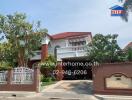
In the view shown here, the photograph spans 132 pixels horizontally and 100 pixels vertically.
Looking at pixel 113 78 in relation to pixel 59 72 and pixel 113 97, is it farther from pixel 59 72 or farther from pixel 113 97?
pixel 59 72

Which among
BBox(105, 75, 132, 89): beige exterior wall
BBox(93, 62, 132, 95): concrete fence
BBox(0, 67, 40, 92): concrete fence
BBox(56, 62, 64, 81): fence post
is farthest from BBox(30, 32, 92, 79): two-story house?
BBox(105, 75, 132, 89): beige exterior wall

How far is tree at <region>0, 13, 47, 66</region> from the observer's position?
1198 inches

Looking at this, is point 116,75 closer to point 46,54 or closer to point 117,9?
point 117,9

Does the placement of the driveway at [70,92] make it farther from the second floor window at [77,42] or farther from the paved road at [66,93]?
the second floor window at [77,42]

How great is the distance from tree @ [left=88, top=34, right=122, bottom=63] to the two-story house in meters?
5.18

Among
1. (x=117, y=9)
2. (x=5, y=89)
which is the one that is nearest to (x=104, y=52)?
(x=117, y=9)

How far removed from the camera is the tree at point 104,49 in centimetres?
2617

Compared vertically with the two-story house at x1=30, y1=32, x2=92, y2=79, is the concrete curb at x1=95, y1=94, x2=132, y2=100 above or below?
below

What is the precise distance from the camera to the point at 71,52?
33625mm

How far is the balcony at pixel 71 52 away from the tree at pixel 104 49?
15.6ft

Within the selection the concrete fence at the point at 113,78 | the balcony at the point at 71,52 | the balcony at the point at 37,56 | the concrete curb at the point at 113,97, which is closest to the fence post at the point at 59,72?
the balcony at the point at 71,52

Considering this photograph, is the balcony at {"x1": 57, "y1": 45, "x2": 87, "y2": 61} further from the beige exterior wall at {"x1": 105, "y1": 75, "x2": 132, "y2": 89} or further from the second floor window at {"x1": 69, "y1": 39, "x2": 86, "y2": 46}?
the beige exterior wall at {"x1": 105, "y1": 75, "x2": 132, "y2": 89}

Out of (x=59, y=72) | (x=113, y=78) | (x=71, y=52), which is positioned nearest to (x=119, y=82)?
(x=113, y=78)

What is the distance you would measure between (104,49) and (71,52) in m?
7.50
